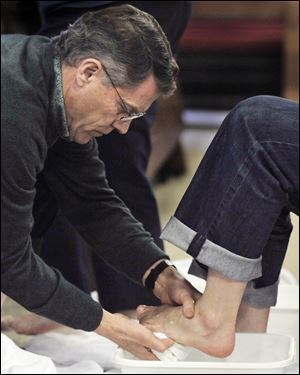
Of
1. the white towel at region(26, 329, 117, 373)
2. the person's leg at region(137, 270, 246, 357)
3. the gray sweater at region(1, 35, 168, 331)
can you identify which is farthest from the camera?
the white towel at region(26, 329, 117, 373)

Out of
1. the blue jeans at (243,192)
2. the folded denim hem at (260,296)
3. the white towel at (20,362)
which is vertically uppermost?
the blue jeans at (243,192)

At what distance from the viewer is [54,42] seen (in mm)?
896

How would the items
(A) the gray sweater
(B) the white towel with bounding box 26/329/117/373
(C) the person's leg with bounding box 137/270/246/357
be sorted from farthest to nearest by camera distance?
(B) the white towel with bounding box 26/329/117/373, (C) the person's leg with bounding box 137/270/246/357, (A) the gray sweater

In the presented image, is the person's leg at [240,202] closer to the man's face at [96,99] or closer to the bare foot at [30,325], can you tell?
the man's face at [96,99]

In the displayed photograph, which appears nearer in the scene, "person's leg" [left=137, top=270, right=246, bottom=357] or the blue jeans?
the blue jeans

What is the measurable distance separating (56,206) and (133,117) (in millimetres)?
176

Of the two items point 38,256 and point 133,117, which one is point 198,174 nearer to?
point 133,117

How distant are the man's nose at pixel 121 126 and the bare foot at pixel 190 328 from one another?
21 centimetres

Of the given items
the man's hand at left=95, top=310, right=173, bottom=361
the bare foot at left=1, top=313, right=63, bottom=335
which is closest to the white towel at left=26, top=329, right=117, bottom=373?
the bare foot at left=1, top=313, right=63, bottom=335

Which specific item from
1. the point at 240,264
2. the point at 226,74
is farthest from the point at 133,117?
the point at 226,74

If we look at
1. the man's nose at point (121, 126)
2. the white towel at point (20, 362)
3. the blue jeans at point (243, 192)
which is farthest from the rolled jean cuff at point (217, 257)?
the white towel at point (20, 362)

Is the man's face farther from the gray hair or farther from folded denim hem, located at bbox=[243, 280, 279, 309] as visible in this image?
folded denim hem, located at bbox=[243, 280, 279, 309]

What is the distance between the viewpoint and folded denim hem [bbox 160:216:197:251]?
3.09 ft

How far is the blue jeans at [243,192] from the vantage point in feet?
2.91
